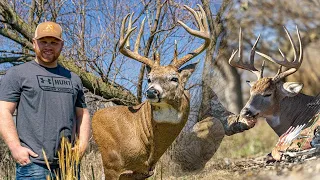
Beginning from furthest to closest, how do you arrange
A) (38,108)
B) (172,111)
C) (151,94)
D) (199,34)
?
(199,34)
(172,111)
(151,94)
(38,108)

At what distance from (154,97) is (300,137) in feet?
8.92

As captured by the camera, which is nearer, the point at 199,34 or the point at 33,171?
the point at 33,171

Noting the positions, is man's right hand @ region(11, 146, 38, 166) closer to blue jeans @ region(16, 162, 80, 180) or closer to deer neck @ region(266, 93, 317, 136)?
blue jeans @ region(16, 162, 80, 180)

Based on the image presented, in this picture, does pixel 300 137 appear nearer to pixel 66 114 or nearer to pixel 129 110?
pixel 66 114

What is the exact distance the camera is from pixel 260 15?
2.56 metres

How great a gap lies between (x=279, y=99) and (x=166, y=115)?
2444 millimetres

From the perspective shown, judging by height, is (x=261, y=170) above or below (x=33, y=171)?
above

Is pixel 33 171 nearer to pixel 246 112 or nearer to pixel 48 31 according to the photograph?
pixel 48 31

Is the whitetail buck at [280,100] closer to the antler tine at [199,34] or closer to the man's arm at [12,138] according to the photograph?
the man's arm at [12,138]

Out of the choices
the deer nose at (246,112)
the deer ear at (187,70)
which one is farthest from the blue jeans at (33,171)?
the deer ear at (187,70)

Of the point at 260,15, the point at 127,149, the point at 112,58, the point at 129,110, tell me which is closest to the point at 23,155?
the point at 260,15

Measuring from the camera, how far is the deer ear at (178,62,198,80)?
5.51 m

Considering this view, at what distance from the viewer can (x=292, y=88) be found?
2.60 metres

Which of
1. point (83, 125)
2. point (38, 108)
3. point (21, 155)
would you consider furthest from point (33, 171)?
point (83, 125)
